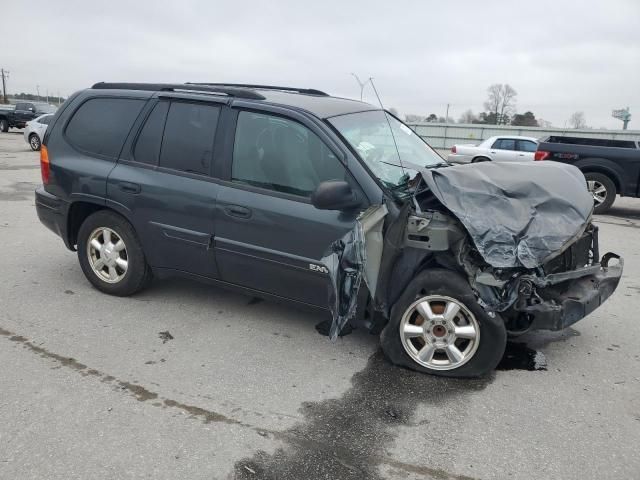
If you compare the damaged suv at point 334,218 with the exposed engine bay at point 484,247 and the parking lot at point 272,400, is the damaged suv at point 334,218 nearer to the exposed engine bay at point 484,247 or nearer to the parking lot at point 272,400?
the exposed engine bay at point 484,247

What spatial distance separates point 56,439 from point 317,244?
6.24ft

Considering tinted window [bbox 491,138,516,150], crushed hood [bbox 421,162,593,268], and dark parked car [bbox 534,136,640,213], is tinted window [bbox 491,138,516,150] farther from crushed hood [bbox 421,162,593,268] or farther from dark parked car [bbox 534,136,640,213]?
crushed hood [bbox 421,162,593,268]

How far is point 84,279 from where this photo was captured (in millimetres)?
5148

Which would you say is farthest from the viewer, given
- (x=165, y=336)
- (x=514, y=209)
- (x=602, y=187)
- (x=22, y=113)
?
(x=22, y=113)

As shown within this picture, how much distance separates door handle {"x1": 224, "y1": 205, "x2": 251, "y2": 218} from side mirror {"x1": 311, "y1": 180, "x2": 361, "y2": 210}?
0.62 meters

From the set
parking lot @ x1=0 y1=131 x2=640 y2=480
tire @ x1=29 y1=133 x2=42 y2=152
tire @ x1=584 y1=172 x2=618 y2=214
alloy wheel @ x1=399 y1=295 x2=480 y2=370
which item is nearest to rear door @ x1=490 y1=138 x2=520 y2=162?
tire @ x1=584 y1=172 x2=618 y2=214

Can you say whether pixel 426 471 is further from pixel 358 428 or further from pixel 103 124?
pixel 103 124

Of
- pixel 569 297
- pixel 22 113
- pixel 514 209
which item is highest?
pixel 22 113

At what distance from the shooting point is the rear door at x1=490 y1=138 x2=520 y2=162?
1651 centimetres

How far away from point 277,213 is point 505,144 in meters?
15.0

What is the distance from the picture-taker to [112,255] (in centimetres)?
459

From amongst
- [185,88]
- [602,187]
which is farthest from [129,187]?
[602,187]

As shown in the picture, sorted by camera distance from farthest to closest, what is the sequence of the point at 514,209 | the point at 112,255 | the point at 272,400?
the point at 112,255 < the point at 514,209 < the point at 272,400

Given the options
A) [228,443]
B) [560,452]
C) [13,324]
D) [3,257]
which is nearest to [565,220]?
[560,452]
